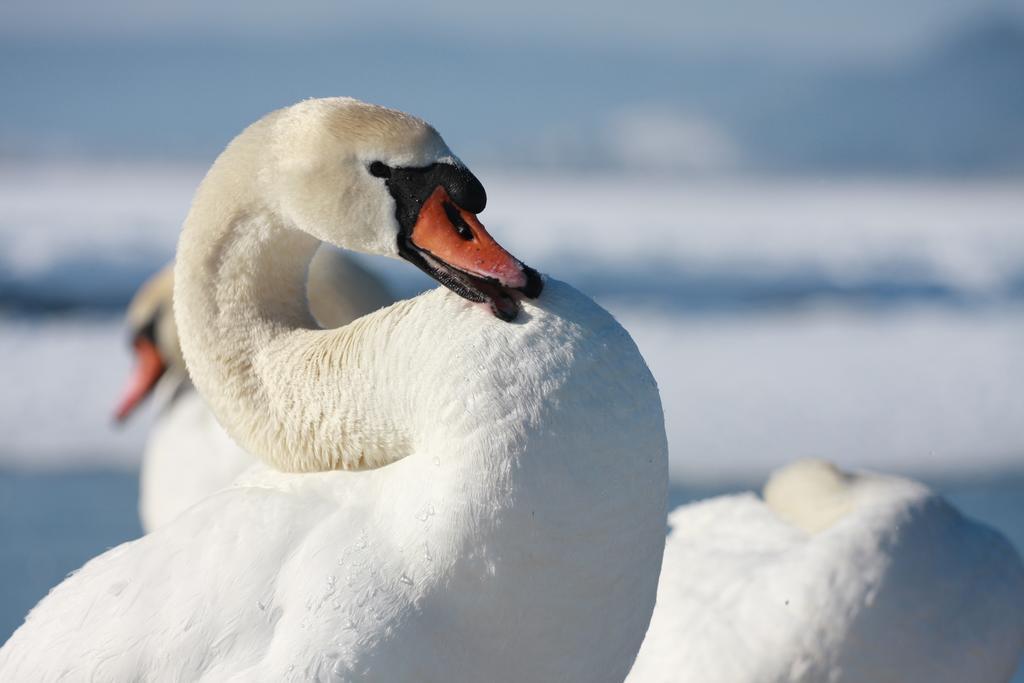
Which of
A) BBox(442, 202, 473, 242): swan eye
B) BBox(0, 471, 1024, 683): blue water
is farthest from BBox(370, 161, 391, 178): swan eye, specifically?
BBox(0, 471, 1024, 683): blue water

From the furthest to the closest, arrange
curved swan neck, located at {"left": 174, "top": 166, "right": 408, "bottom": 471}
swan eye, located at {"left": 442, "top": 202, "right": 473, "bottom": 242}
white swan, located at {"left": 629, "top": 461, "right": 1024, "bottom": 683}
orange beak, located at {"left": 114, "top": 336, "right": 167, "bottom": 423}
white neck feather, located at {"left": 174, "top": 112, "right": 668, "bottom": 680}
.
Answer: orange beak, located at {"left": 114, "top": 336, "right": 167, "bottom": 423} < white swan, located at {"left": 629, "top": 461, "right": 1024, "bottom": 683} < curved swan neck, located at {"left": 174, "top": 166, "right": 408, "bottom": 471} < swan eye, located at {"left": 442, "top": 202, "right": 473, "bottom": 242} < white neck feather, located at {"left": 174, "top": 112, "right": 668, "bottom": 680}

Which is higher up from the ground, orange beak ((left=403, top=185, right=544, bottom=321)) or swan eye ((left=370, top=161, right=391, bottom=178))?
swan eye ((left=370, top=161, right=391, bottom=178))

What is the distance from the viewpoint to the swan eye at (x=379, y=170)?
2338mm

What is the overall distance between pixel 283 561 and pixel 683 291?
10712mm

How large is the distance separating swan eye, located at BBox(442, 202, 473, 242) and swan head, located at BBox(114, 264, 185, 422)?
4.00m

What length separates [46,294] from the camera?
12.4 m

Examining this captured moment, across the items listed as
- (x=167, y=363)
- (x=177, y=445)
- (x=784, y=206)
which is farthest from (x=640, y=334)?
(x=784, y=206)

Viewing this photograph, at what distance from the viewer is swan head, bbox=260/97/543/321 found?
2.24m

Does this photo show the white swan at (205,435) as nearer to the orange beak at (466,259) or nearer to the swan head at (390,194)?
the swan head at (390,194)

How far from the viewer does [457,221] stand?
7.50 feet

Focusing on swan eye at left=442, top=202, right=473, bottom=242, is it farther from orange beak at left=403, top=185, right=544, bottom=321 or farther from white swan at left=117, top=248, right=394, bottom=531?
white swan at left=117, top=248, right=394, bottom=531

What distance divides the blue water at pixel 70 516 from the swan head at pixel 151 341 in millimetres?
426

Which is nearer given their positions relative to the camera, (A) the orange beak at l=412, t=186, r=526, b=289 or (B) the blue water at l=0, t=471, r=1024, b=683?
(A) the orange beak at l=412, t=186, r=526, b=289

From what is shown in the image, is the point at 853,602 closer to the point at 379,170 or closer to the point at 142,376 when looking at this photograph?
the point at 379,170
